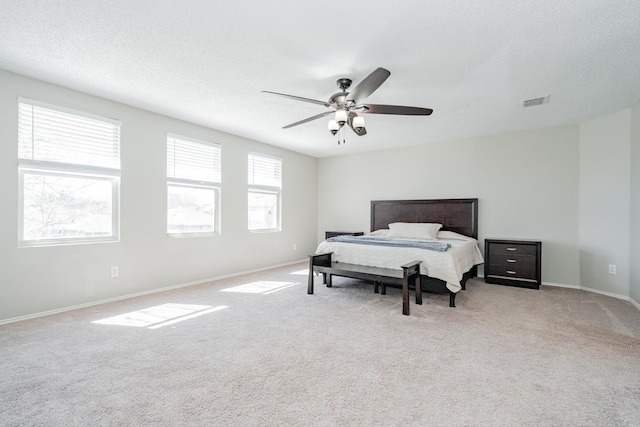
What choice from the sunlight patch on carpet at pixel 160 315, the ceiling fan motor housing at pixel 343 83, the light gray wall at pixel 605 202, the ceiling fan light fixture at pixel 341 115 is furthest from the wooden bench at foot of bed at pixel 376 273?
the light gray wall at pixel 605 202

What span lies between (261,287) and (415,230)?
2.80 m

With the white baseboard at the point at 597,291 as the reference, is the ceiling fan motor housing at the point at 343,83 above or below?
above

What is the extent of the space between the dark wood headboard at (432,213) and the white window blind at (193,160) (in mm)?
3234

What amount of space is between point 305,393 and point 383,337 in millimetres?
1036

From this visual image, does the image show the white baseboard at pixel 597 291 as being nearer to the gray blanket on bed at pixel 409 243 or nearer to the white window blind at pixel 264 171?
the gray blanket on bed at pixel 409 243

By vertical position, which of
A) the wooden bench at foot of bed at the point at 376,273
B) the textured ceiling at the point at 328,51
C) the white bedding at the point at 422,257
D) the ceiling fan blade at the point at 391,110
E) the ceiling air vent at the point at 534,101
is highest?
the textured ceiling at the point at 328,51

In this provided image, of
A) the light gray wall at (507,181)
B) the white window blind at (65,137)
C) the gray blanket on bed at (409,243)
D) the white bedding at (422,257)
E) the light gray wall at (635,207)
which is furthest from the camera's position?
the light gray wall at (507,181)

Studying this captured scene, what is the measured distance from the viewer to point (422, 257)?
367 cm

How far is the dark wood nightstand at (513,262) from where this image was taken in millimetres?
4371

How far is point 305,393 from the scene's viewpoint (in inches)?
72.0

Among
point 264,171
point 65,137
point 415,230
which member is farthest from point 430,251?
point 65,137

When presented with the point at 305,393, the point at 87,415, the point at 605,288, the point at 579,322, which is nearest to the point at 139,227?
the point at 87,415

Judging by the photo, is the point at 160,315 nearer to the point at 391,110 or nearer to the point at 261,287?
the point at 261,287

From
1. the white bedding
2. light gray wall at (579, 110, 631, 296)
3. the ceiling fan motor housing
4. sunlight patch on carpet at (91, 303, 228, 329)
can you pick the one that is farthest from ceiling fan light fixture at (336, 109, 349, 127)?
light gray wall at (579, 110, 631, 296)
